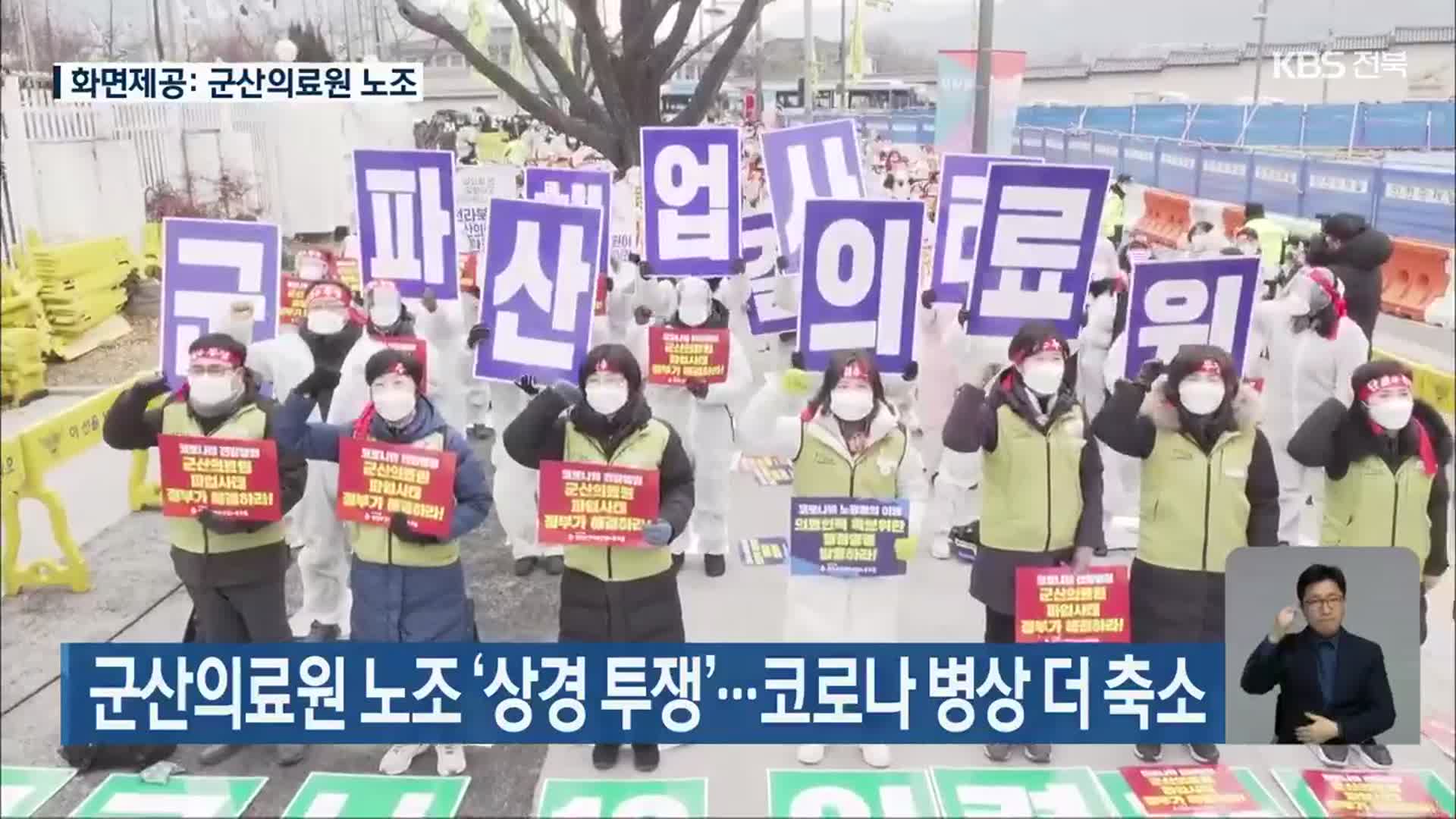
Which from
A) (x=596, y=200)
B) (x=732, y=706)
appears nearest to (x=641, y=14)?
(x=596, y=200)

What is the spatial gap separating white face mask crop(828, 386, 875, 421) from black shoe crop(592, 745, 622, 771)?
4.01 ft

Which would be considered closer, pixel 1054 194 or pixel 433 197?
pixel 1054 194

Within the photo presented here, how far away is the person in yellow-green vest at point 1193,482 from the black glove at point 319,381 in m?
2.69

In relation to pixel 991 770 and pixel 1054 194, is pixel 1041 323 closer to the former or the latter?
pixel 1054 194

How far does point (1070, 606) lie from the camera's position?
322cm

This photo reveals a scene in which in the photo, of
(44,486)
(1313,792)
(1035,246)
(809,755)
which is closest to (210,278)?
(44,486)

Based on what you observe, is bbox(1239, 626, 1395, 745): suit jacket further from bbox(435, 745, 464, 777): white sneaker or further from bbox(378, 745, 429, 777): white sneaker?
bbox(378, 745, 429, 777): white sneaker

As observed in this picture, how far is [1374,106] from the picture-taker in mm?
6043

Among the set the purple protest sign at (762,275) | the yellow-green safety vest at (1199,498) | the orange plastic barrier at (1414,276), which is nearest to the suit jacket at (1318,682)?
the yellow-green safety vest at (1199,498)

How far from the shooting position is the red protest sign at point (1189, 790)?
317 cm

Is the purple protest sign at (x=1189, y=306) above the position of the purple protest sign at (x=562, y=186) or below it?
below

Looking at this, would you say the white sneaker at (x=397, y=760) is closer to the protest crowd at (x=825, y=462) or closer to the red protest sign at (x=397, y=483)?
the protest crowd at (x=825, y=462)

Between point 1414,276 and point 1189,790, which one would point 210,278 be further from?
point 1414,276

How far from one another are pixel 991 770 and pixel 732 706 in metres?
0.81
